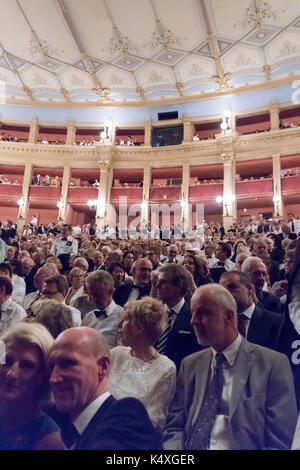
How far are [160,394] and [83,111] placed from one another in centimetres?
1622

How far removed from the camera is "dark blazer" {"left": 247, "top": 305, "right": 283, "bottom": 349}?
1.79 metres

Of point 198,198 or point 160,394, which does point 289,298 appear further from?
point 198,198

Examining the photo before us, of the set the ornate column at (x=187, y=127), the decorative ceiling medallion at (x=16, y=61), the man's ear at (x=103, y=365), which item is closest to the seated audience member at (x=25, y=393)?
the man's ear at (x=103, y=365)

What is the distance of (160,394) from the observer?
4.84 ft

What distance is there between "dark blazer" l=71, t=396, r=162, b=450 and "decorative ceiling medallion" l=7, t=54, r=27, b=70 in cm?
1561

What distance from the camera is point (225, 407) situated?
1.31m

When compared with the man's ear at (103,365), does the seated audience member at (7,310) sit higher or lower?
higher

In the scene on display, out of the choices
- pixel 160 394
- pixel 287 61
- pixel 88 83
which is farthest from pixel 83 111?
pixel 160 394

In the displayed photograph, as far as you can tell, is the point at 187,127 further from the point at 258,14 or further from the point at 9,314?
the point at 9,314

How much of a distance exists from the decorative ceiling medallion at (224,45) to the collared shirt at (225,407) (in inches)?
525

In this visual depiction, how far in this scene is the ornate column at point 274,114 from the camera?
1338cm

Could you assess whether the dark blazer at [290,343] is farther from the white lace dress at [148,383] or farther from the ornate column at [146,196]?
the ornate column at [146,196]

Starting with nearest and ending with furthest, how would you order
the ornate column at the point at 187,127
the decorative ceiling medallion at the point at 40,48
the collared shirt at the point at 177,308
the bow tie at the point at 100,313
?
the collared shirt at the point at 177,308 < the bow tie at the point at 100,313 < the decorative ceiling medallion at the point at 40,48 < the ornate column at the point at 187,127

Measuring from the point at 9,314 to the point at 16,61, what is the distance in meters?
14.4
